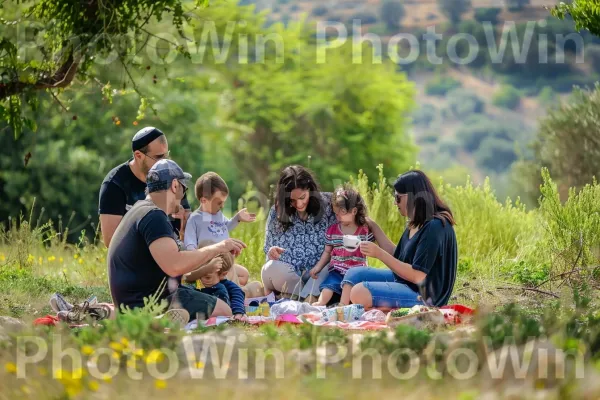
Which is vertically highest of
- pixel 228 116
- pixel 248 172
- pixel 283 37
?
pixel 283 37

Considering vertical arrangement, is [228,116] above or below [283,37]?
below

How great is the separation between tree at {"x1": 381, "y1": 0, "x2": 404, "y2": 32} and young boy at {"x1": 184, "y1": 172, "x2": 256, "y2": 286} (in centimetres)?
12619

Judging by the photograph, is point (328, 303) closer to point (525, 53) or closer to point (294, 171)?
point (294, 171)

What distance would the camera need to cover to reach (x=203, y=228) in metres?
7.47

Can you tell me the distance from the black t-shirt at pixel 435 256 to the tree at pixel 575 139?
10.1 meters

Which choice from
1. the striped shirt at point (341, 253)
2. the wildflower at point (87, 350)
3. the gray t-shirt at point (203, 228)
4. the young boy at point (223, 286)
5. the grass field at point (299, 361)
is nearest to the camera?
the grass field at point (299, 361)

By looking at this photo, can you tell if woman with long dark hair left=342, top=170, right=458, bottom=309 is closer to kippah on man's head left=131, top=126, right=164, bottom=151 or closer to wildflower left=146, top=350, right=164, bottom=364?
kippah on man's head left=131, top=126, right=164, bottom=151

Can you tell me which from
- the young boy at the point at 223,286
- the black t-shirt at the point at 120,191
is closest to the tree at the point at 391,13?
the black t-shirt at the point at 120,191

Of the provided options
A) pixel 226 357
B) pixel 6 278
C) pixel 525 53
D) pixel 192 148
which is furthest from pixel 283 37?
pixel 525 53

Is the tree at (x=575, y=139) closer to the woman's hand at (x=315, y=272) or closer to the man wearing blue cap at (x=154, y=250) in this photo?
the woman's hand at (x=315, y=272)

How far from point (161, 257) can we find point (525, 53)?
416ft

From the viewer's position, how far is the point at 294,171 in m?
7.80

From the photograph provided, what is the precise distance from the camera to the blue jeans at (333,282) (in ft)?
25.0

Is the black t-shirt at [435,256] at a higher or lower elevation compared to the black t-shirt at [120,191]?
lower
